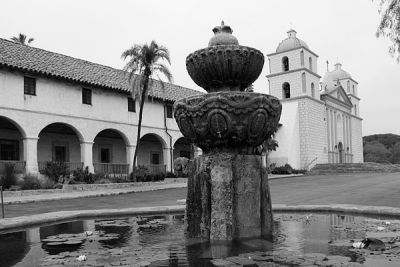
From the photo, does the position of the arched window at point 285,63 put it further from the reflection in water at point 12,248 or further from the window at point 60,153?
the reflection in water at point 12,248

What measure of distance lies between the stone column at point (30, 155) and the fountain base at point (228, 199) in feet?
57.2

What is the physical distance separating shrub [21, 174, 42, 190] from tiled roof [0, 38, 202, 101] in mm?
5081

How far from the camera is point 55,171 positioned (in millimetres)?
21078

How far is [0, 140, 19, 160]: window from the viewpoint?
70.5ft

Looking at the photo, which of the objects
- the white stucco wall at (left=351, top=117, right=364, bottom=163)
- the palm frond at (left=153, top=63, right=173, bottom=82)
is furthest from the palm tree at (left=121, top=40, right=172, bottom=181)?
the white stucco wall at (left=351, top=117, right=364, bottom=163)

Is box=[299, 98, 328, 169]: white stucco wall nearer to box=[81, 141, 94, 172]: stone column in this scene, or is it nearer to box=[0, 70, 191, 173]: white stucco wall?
box=[0, 70, 191, 173]: white stucco wall

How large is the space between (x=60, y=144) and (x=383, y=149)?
61.1 metres

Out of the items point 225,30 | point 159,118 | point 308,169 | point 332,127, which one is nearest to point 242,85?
point 225,30

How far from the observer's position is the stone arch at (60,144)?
23.5 metres

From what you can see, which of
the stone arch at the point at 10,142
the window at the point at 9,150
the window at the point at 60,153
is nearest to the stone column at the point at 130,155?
the window at the point at 60,153

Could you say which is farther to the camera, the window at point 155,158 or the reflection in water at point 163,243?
the window at point 155,158

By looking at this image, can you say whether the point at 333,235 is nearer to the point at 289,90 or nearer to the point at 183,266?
the point at 183,266

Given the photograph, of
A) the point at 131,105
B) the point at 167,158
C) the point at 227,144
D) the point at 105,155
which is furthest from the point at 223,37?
the point at 167,158

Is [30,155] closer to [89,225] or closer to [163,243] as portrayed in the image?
[89,225]
